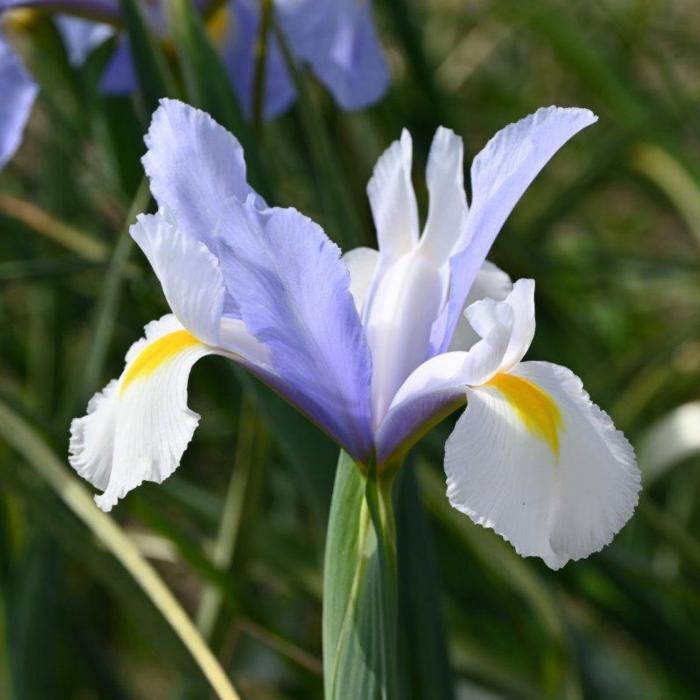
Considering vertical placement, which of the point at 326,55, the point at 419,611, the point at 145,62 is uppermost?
the point at 145,62

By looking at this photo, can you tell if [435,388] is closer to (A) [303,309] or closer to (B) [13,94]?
(A) [303,309]

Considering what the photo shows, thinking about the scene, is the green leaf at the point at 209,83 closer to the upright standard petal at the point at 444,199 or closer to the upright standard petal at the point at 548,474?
the upright standard petal at the point at 444,199

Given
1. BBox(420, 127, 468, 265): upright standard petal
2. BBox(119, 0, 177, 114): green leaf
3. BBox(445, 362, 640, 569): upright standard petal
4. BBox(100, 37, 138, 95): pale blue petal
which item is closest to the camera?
BBox(445, 362, 640, 569): upright standard petal

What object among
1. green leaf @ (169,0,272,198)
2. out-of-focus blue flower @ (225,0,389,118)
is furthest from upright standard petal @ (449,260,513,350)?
out-of-focus blue flower @ (225,0,389,118)

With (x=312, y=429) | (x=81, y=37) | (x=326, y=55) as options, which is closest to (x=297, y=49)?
(x=326, y=55)

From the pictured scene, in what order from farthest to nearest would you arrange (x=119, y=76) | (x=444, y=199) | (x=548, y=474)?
1. (x=119, y=76)
2. (x=444, y=199)
3. (x=548, y=474)

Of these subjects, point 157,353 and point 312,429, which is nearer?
point 157,353

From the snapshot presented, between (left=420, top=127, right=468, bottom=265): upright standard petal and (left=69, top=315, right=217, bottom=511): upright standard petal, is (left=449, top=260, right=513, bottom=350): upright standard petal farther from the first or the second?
(left=69, top=315, right=217, bottom=511): upright standard petal

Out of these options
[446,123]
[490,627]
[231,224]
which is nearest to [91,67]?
[446,123]
